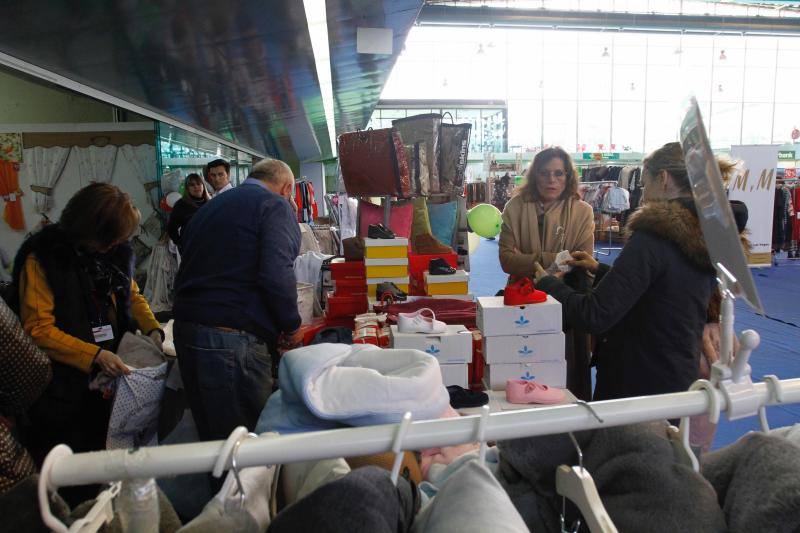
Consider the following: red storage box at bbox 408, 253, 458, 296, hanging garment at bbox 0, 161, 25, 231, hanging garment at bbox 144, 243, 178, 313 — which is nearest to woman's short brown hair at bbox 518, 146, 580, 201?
red storage box at bbox 408, 253, 458, 296

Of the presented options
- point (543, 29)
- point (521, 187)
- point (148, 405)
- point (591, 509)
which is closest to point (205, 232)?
point (148, 405)

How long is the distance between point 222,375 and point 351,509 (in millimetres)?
1629

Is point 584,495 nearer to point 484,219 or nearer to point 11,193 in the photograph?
point 484,219

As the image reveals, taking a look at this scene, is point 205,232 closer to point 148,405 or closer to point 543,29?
point 148,405

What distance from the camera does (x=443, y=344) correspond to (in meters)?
2.06

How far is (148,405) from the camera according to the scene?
215 cm

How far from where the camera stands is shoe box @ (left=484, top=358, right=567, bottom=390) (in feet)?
6.77

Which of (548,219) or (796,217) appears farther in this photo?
(796,217)

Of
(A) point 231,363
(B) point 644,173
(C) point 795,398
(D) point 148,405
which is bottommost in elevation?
(D) point 148,405

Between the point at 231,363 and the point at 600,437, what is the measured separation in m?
1.58

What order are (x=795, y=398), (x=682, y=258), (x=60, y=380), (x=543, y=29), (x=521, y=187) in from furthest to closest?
(x=543, y=29), (x=521, y=187), (x=60, y=380), (x=682, y=258), (x=795, y=398)

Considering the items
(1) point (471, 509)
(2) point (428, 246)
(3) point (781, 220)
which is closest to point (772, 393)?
(1) point (471, 509)

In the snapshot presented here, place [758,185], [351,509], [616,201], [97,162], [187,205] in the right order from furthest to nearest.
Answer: [616,201] → [758,185] → [97,162] → [187,205] → [351,509]

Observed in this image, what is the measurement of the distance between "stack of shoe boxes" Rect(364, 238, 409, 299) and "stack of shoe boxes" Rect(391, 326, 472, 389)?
1015 mm
